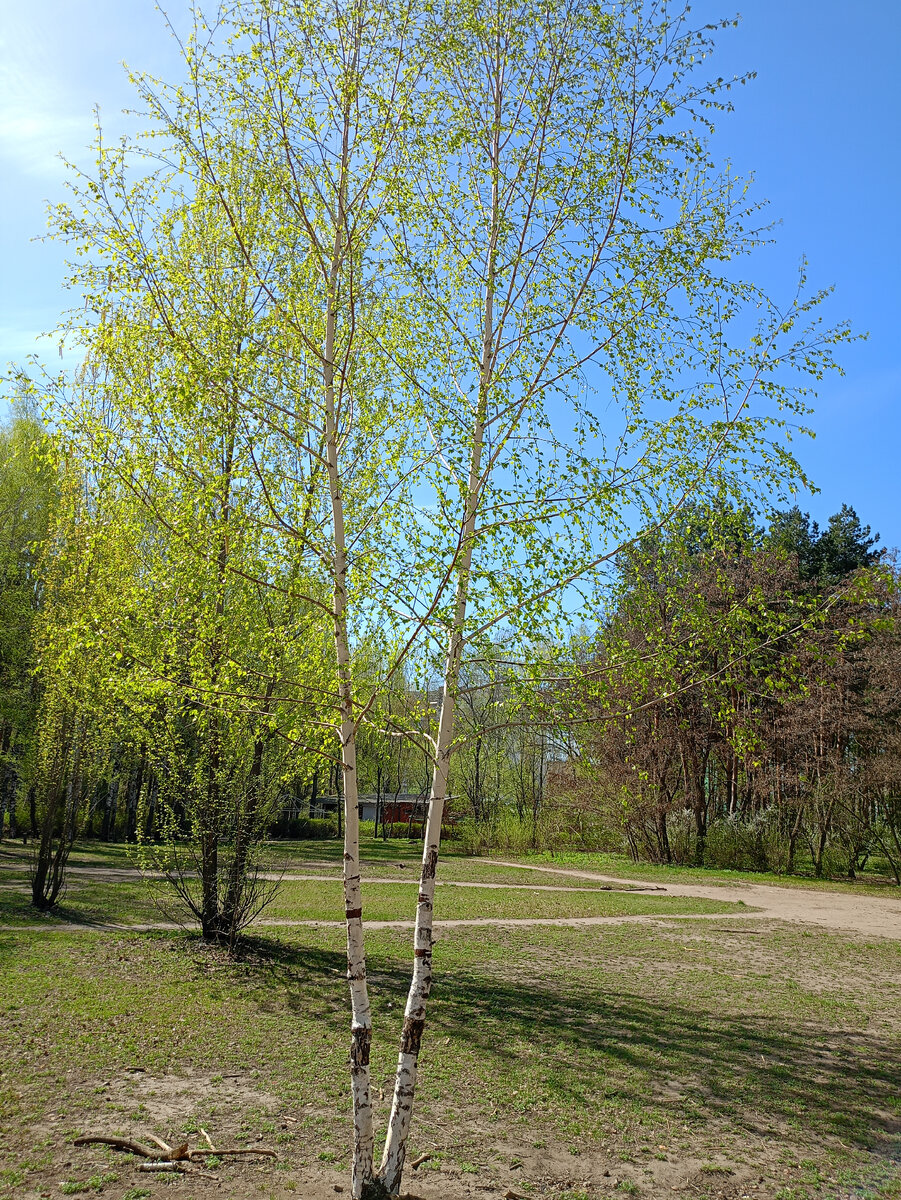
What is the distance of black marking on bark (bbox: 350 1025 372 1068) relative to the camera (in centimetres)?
404

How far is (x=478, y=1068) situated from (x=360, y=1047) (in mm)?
2344

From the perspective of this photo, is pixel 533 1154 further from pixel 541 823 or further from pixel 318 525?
pixel 541 823

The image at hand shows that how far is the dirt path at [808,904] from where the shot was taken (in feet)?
46.1

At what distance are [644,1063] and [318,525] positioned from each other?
15.9ft

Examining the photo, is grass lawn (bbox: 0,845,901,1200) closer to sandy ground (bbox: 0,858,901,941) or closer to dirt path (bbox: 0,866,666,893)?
sandy ground (bbox: 0,858,901,941)

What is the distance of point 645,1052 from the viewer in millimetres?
6496

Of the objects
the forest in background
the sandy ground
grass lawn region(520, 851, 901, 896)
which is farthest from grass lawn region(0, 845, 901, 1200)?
grass lawn region(520, 851, 901, 896)

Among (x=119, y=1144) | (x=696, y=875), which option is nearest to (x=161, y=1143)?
(x=119, y=1144)

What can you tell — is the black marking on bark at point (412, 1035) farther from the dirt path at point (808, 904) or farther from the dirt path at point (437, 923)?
the dirt path at point (808, 904)

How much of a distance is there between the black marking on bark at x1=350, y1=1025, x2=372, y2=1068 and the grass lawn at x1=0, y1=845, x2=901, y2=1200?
0.76 meters

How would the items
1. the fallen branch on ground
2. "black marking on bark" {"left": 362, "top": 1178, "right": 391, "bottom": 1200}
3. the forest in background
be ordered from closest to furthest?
"black marking on bark" {"left": 362, "top": 1178, "right": 391, "bottom": 1200} → the fallen branch on ground → the forest in background

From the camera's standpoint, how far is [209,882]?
30.8 ft

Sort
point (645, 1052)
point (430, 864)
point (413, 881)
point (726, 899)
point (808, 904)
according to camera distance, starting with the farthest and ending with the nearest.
A: 1. point (413, 881)
2. point (726, 899)
3. point (808, 904)
4. point (645, 1052)
5. point (430, 864)

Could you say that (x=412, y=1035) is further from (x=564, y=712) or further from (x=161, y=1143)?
(x=564, y=712)
